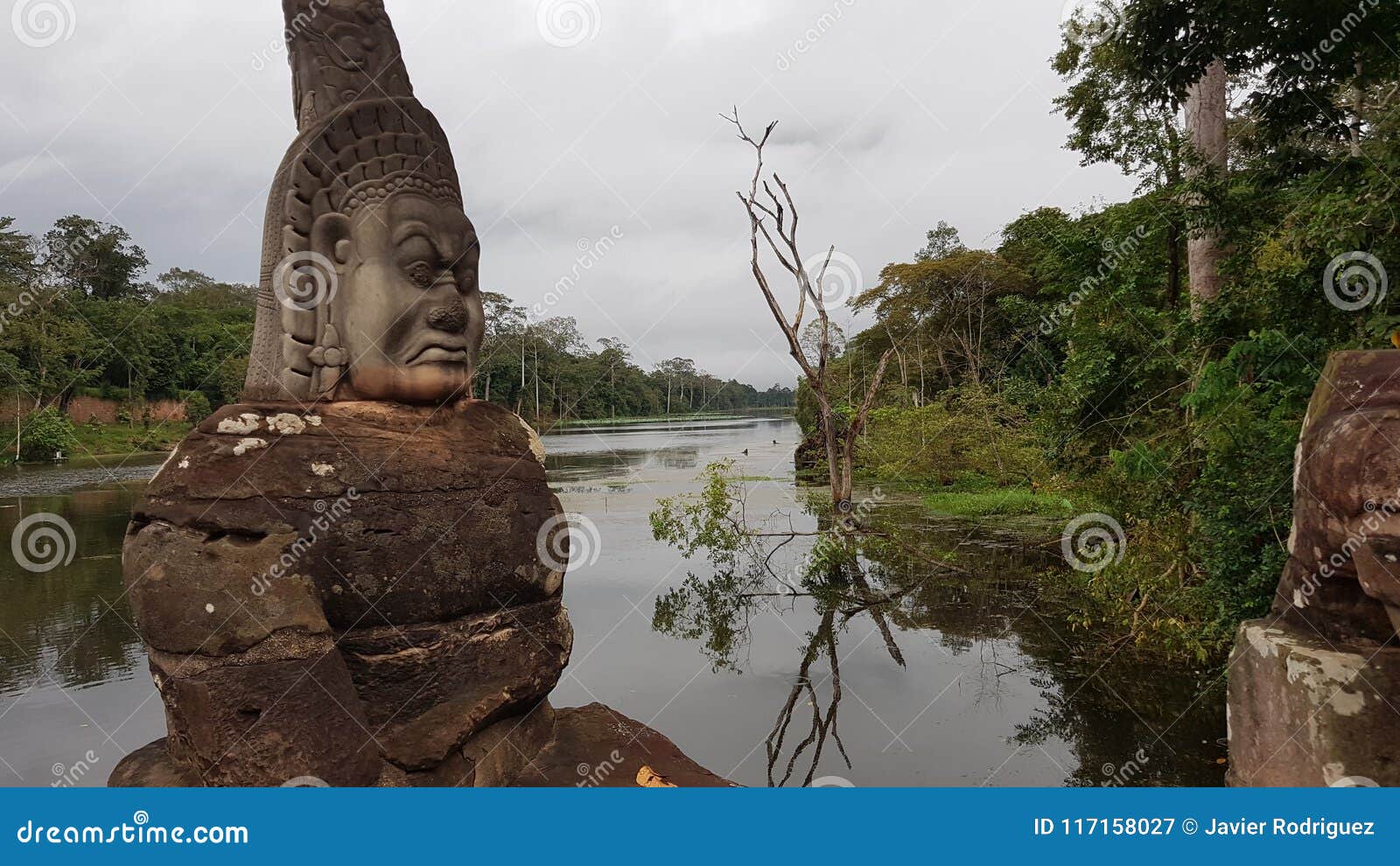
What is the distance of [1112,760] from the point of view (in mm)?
4828

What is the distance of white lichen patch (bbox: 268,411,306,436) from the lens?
3.02 metres

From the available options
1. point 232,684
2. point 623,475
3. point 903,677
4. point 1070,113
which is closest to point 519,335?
point 623,475

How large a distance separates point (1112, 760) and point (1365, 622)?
2.97 m

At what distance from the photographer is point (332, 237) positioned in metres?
3.22

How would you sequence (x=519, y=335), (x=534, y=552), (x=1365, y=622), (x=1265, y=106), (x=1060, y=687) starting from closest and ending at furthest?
1. (x=1365, y=622)
2. (x=534, y=552)
3. (x=1265, y=106)
4. (x=1060, y=687)
5. (x=519, y=335)

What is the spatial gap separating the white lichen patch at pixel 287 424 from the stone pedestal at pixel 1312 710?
3.44m

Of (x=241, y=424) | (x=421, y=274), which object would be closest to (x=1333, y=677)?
(x=421, y=274)

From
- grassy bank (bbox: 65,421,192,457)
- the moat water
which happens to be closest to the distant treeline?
grassy bank (bbox: 65,421,192,457)

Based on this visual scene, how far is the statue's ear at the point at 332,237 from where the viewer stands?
318cm

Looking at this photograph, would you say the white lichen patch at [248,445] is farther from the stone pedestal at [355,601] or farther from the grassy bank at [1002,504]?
the grassy bank at [1002,504]

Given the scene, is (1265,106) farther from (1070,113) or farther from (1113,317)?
(1070,113)

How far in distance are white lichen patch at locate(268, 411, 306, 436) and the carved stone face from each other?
0.75 ft

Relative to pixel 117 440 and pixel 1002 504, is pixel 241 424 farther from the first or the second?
pixel 117 440

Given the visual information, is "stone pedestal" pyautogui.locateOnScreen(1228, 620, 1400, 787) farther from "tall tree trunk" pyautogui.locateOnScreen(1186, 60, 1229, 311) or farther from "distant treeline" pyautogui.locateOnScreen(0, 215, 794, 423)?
"distant treeline" pyautogui.locateOnScreen(0, 215, 794, 423)
